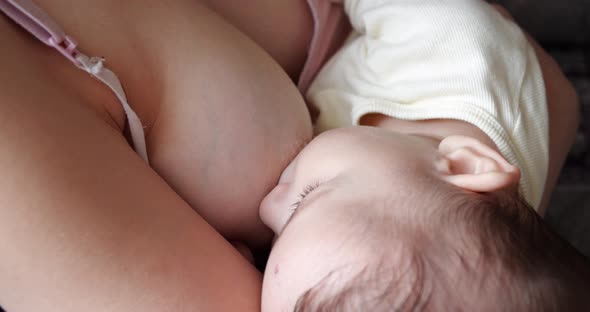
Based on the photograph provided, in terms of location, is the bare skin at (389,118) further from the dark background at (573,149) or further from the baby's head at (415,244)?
the dark background at (573,149)

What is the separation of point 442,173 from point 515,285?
6.3 inches

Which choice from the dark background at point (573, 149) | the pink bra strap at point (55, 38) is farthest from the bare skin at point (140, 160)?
the dark background at point (573, 149)

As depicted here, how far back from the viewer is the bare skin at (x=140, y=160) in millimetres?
521

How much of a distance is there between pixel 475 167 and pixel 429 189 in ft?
0.30

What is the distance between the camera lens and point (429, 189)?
622mm

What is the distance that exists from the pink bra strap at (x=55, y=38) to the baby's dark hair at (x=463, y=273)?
325 millimetres

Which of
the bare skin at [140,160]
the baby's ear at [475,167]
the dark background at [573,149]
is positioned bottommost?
the dark background at [573,149]

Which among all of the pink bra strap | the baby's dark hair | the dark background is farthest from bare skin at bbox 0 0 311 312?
the dark background

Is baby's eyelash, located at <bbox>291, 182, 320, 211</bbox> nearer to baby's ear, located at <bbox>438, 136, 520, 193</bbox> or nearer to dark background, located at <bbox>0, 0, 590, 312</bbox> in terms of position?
baby's ear, located at <bbox>438, 136, 520, 193</bbox>

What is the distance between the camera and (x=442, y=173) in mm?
668

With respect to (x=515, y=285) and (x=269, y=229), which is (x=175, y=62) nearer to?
(x=269, y=229)

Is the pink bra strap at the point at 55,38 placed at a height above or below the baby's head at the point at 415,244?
above

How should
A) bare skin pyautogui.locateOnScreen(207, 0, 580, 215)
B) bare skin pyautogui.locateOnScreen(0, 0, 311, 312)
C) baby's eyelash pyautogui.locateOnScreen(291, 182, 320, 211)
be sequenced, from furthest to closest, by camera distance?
bare skin pyautogui.locateOnScreen(207, 0, 580, 215), baby's eyelash pyautogui.locateOnScreen(291, 182, 320, 211), bare skin pyautogui.locateOnScreen(0, 0, 311, 312)

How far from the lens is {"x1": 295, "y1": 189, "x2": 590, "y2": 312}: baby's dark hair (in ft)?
1.83
